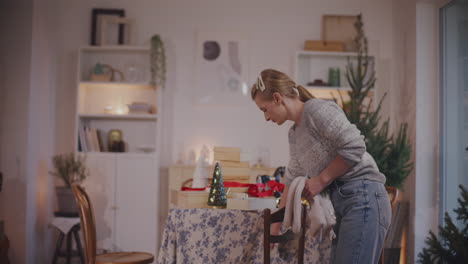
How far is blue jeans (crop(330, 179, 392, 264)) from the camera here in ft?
6.47

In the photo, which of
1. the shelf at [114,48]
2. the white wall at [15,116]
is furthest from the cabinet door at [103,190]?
the shelf at [114,48]

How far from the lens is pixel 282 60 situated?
5.48 m

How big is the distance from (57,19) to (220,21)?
1679mm

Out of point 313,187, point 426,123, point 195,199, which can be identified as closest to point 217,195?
point 195,199

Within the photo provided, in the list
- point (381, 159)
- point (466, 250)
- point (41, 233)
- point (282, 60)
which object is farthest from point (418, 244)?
point (41, 233)

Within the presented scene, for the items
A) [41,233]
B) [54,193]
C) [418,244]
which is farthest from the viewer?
[54,193]

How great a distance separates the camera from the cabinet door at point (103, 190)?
16.6 feet

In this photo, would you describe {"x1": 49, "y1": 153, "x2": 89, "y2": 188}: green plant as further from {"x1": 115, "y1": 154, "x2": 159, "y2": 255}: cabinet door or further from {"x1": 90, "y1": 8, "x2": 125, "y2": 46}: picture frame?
{"x1": 90, "y1": 8, "x2": 125, "y2": 46}: picture frame

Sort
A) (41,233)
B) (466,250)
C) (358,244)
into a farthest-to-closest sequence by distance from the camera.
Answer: (41,233) → (466,250) → (358,244)

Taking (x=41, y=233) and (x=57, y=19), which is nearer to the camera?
(x=41, y=233)

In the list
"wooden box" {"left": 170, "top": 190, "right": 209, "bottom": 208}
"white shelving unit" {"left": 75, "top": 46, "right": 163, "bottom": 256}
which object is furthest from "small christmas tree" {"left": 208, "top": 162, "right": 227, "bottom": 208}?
"white shelving unit" {"left": 75, "top": 46, "right": 163, "bottom": 256}

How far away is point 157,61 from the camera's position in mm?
5270

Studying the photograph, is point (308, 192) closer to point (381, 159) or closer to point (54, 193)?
point (381, 159)

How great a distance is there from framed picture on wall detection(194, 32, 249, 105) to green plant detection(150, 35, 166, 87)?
1.26 ft
